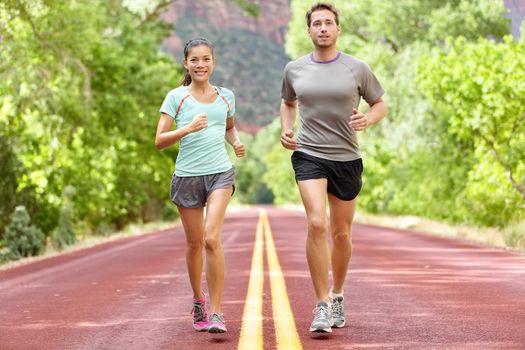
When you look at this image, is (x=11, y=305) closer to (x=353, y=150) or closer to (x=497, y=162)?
(x=353, y=150)

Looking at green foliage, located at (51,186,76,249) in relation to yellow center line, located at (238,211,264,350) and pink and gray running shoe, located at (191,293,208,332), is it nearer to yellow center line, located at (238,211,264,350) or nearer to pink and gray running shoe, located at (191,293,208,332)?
yellow center line, located at (238,211,264,350)

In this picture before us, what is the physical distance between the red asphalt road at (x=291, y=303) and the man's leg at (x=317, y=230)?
394 millimetres

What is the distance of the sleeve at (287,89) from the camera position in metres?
7.08

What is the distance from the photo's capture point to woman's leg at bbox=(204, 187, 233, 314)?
6.65 meters

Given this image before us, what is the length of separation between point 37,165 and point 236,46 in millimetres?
140914

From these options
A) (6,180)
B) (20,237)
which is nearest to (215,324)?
(20,237)

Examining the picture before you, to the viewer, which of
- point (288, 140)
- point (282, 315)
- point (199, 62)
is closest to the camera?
point (199, 62)

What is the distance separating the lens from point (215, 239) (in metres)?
6.71

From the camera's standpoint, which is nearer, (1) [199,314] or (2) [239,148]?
(2) [239,148]

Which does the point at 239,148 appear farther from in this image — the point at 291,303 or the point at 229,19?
the point at 229,19

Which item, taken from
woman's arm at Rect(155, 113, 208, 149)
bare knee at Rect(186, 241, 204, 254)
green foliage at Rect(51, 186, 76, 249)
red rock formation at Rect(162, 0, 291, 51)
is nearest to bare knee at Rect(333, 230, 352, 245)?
bare knee at Rect(186, 241, 204, 254)

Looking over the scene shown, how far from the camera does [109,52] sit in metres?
32.5

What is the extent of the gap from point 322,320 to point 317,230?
0.66 metres

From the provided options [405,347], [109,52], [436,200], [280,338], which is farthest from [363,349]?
[109,52]
